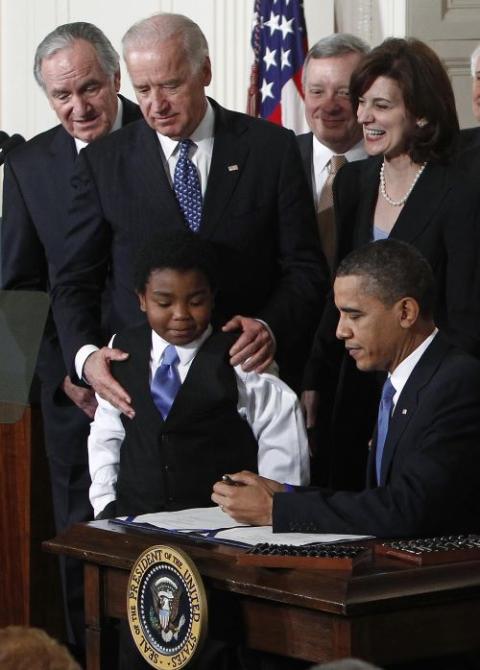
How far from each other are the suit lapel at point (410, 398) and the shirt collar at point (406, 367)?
0.7 inches

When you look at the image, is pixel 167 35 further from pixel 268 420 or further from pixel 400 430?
pixel 400 430

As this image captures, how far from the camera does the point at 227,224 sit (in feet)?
12.9

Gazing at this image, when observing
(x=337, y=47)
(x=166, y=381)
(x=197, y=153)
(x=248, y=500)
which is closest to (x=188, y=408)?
(x=166, y=381)

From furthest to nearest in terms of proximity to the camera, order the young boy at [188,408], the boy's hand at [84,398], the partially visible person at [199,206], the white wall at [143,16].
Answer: the white wall at [143,16], the boy's hand at [84,398], the partially visible person at [199,206], the young boy at [188,408]

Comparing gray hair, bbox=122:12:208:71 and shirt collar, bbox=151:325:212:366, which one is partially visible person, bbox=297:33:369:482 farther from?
shirt collar, bbox=151:325:212:366

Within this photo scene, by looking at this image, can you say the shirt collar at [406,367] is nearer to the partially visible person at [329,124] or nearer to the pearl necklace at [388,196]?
the pearl necklace at [388,196]

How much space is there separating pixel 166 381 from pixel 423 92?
1.01 meters

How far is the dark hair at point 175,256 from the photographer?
12.1ft

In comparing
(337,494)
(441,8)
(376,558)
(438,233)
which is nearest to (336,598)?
(376,558)

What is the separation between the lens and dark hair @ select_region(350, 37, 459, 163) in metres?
3.82

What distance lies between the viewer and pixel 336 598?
2.61m

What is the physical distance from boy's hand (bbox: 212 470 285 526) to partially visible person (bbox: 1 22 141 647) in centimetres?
108

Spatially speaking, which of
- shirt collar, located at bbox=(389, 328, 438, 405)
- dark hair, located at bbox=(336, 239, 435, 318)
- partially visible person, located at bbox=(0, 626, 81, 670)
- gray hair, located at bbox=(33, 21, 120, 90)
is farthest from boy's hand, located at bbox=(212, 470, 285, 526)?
gray hair, located at bbox=(33, 21, 120, 90)

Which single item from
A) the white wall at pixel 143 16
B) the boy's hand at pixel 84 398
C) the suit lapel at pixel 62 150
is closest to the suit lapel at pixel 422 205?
the boy's hand at pixel 84 398
